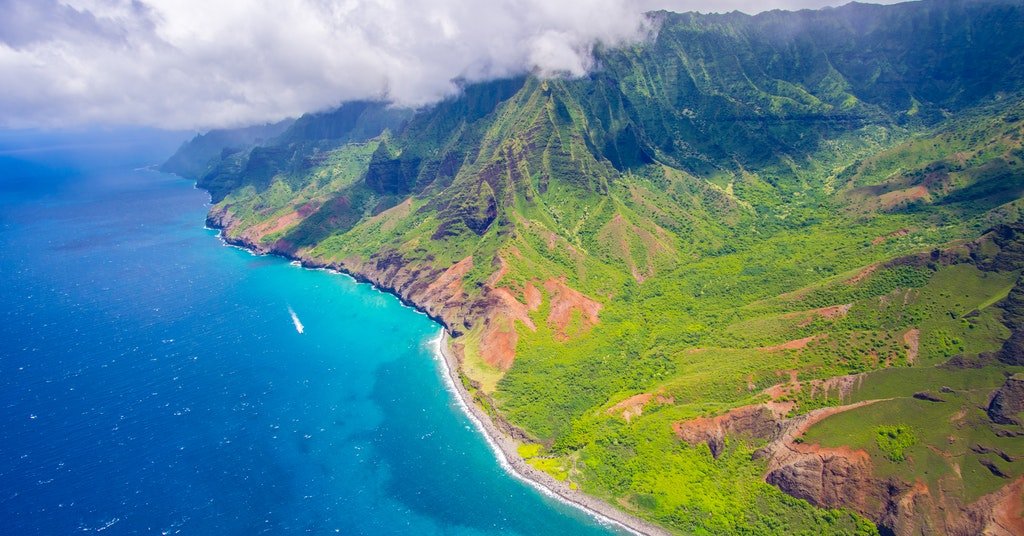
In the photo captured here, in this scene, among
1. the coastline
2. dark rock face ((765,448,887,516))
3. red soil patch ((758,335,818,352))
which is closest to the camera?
dark rock face ((765,448,887,516))

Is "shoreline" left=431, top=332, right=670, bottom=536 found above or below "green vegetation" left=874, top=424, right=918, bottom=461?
below

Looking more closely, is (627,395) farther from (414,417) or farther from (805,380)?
(414,417)

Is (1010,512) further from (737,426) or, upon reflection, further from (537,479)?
(537,479)

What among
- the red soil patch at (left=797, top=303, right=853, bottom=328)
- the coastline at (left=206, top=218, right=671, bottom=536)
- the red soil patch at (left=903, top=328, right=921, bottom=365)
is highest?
the red soil patch at (left=797, top=303, right=853, bottom=328)

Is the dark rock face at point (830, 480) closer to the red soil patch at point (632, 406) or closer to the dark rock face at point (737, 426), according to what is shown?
the dark rock face at point (737, 426)

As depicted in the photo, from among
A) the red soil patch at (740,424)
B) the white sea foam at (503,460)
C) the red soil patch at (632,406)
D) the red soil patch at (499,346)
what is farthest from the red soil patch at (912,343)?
the red soil patch at (499,346)

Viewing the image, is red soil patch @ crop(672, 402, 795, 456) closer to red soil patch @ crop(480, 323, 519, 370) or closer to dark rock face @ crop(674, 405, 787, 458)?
dark rock face @ crop(674, 405, 787, 458)

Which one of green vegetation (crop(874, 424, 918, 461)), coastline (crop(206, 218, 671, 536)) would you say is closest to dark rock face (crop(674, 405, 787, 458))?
green vegetation (crop(874, 424, 918, 461))
